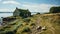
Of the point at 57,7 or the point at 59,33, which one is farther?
the point at 57,7

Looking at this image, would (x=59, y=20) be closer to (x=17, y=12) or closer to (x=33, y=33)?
(x=33, y=33)

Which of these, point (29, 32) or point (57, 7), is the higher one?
point (57, 7)

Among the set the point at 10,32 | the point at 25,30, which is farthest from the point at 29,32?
the point at 10,32

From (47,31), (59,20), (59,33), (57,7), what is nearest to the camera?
(59,33)

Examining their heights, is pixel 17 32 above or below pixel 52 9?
below

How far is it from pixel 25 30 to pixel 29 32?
101 centimetres

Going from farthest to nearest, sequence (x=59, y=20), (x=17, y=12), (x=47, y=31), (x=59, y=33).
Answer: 1. (x=17, y=12)
2. (x=59, y=20)
3. (x=47, y=31)
4. (x=59, y=33)

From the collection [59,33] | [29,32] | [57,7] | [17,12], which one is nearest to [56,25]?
[59,33]

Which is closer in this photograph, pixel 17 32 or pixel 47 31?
pixel 47 31

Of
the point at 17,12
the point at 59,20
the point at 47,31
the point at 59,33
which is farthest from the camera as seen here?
the point at 17,12

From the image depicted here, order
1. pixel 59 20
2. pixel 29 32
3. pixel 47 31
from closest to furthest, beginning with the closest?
pixel 47 31 < pixel 59 20 < pixel 29 32

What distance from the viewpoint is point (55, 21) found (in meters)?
27.6

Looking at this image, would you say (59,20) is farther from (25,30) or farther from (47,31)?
(25,30)

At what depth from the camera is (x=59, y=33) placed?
885 inches
